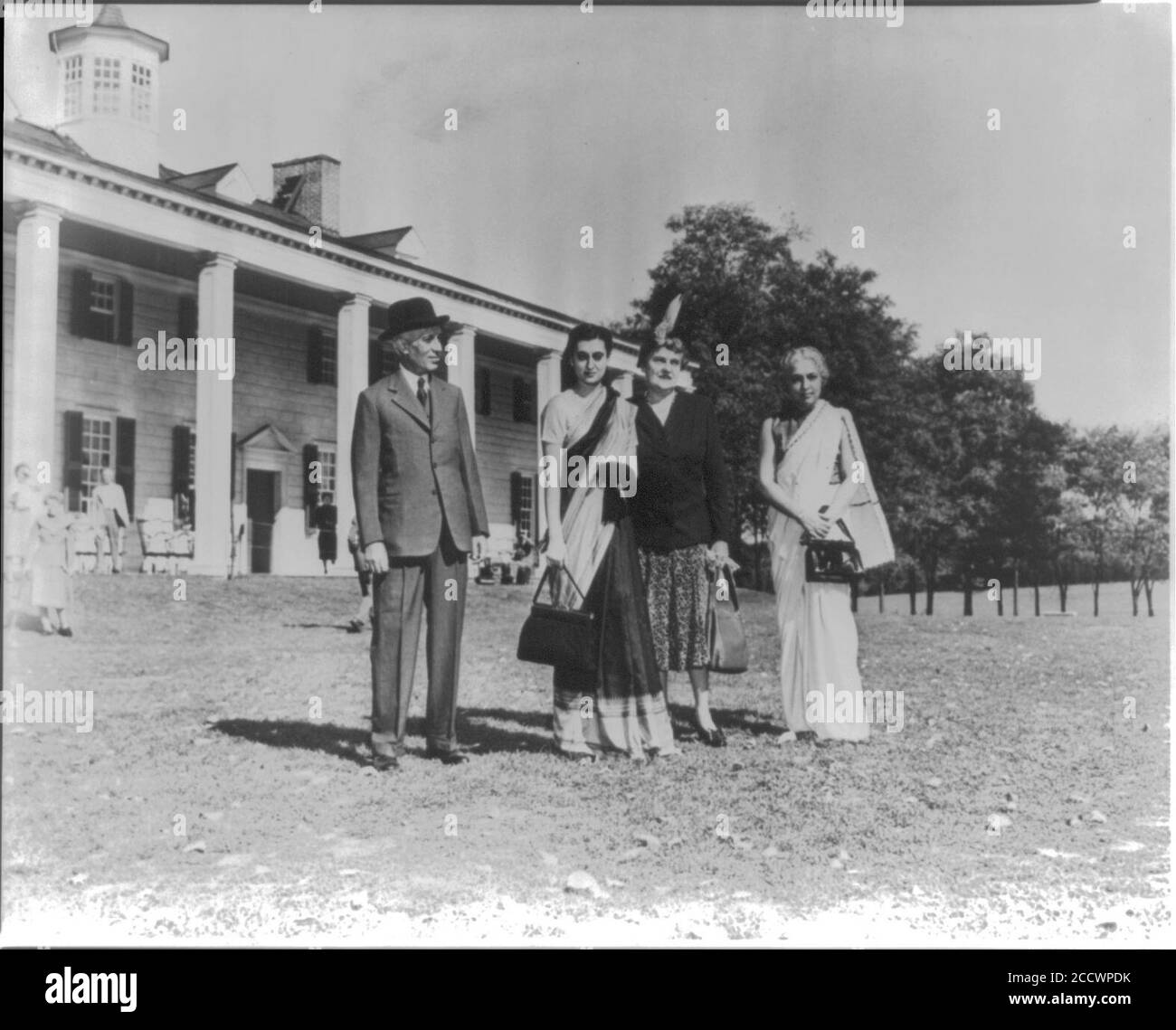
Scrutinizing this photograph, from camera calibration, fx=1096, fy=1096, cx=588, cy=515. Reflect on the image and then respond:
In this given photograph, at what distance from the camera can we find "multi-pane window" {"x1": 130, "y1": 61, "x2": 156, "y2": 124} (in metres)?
5.64

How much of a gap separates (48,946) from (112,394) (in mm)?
2698

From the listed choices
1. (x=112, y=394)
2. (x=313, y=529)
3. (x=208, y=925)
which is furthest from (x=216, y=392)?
(x=208, y=925)

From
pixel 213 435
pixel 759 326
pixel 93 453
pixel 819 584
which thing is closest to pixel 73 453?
pixel 93 453

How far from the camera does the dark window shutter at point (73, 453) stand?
5480mm

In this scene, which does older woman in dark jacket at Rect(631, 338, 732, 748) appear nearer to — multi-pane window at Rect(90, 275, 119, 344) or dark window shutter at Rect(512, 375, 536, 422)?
dark window shutter at Rect(512, 375, 536, 422)

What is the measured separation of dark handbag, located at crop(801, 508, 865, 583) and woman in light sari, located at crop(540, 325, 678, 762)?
2.99 feet

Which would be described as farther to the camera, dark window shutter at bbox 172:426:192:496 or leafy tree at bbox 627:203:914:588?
dark window shutter at bbox 172:426:192:496

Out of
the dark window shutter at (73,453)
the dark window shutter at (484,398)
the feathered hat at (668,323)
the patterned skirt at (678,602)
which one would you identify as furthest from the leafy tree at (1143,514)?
the dark window shutter at (73,453)

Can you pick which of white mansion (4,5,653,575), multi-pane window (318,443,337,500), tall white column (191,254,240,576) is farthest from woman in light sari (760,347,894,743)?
tall white column (191,254,240,576)

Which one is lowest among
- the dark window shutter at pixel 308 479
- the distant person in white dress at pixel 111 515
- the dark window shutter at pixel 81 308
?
the distant person in white dress at pixel 111 515

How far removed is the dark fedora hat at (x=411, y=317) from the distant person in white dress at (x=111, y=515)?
1600 mm

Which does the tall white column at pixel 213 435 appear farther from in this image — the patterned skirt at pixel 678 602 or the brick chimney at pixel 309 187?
the patterned skirt at pixel 678 602

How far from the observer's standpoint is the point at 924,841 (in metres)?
5.19
